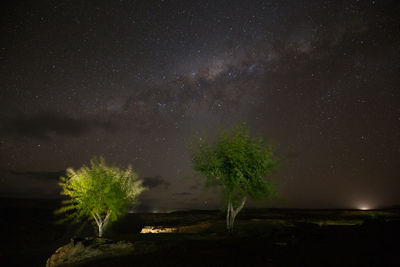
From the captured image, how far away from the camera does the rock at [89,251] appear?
2183cm

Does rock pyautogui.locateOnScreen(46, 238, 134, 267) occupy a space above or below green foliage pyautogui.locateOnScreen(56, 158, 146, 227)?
below

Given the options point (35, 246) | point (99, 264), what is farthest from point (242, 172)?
point (35, 246)

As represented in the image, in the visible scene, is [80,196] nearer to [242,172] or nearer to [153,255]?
[153,255]

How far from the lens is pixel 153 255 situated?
20.4 meters

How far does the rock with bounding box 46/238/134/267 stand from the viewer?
21.8 m

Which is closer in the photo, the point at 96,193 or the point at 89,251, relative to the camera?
the point at 89,251

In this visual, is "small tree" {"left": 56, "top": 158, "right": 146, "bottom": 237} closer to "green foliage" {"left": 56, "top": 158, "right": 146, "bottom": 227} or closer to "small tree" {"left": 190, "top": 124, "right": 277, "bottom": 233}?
"green foliage" {"left": 56, "top": 158, "right": 146, "bottom": 227}

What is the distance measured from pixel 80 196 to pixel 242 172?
24813 millimetres

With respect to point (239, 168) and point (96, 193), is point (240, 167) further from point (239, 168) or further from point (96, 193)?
point (96, 193)

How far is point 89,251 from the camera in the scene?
22500mm

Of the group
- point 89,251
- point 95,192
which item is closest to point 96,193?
point 95,192

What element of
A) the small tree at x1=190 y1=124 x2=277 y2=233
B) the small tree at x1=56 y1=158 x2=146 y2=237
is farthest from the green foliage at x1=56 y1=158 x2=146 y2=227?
the small tree at x1=190 y1=124 x2=277 y2=233

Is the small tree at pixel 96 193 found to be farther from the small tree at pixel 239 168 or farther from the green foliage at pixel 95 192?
the small tree at pixel 239 168

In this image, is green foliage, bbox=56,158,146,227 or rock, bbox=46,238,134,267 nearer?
rock, bbox=46,238,134,267
